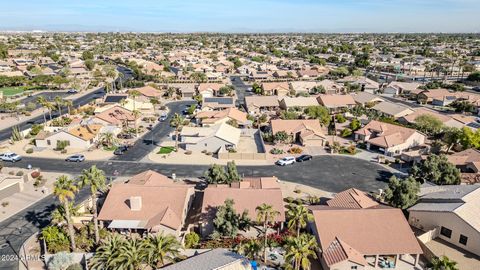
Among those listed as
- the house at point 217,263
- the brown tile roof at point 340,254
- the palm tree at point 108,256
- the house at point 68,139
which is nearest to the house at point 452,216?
the brown tile roof at point 340,254

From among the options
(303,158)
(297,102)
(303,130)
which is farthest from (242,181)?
(297,102)

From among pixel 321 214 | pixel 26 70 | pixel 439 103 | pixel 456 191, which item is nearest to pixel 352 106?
pixel 439 103

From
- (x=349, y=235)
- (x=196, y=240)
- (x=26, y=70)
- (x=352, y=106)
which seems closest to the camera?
(x=349, y=235)

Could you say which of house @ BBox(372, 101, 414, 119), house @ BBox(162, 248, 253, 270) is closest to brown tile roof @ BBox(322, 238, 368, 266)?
house @ BBox(162, 248, 253, 270)

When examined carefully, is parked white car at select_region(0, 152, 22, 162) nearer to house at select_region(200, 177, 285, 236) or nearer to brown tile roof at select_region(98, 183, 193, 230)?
brown tile roof at select_region(98, 183, 193, 230)

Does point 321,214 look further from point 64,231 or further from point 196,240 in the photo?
point 64,231

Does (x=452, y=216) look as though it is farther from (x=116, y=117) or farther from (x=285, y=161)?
(x=116, y=117)
